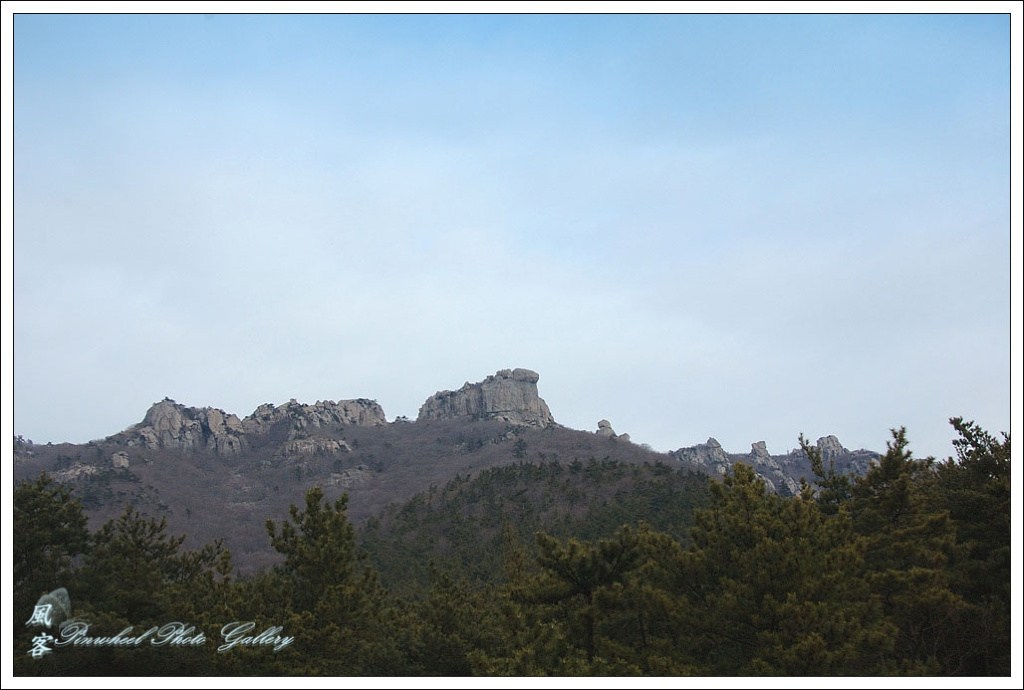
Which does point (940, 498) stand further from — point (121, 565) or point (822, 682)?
point (121, 565)

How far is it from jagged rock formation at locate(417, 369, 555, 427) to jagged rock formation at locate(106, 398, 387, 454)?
16166mm

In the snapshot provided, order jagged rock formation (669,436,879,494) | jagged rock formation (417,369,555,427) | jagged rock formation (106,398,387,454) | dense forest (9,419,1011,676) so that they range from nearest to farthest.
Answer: dense forest (9,419,1011,676) < jagged rock formation (106,398,387,454) < jagged rock formation (669,436,879,494) < jagged rock formation (417,369,555,427)

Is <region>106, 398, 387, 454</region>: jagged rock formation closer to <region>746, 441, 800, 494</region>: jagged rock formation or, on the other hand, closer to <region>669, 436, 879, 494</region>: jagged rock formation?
<region>669, 436, 879, 494</region>: jagged rock formation

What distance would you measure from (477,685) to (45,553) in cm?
1641

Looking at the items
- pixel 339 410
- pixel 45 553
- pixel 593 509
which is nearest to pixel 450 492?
pixel 593 509

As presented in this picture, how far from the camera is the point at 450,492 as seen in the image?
3029 inches

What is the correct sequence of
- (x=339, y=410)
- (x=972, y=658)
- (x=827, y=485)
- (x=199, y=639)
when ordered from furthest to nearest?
(x=339, y=410)
(x=827, y=485)
(x=972, y=658)
(x=199, y=639)

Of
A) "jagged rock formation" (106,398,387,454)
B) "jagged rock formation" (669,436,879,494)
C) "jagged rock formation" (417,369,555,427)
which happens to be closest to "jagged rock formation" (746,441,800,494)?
"jagged rock formation" (669,436,879,494)

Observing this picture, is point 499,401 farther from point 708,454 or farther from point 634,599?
point 634,599

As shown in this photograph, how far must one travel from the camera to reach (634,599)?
13961mm

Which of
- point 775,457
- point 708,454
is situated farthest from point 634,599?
point 775,457

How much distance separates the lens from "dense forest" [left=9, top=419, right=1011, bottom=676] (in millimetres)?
12539

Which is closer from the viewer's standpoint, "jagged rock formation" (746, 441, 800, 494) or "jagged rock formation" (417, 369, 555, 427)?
"jagged rock formation" (746, 441, 800, 494)

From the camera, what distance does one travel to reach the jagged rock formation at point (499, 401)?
166 m
